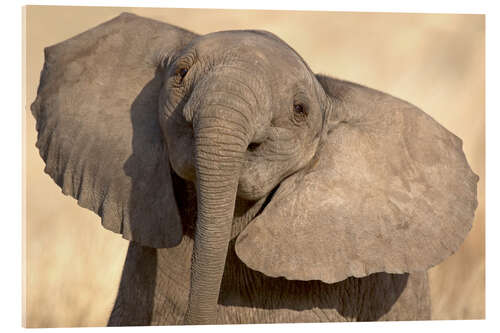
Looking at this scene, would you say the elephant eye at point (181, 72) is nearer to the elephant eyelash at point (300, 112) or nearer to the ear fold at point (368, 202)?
the elephant eyelash at point (300, 112)

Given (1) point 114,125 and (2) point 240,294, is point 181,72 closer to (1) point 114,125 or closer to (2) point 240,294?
(1) point 114,125

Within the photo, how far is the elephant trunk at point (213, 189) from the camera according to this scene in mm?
3502

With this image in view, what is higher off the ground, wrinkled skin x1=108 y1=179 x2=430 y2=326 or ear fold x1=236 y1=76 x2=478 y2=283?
ear fold x1=236 y1=76 x2=478 y2=283

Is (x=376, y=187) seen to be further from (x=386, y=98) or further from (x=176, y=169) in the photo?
(x=176, y=169)

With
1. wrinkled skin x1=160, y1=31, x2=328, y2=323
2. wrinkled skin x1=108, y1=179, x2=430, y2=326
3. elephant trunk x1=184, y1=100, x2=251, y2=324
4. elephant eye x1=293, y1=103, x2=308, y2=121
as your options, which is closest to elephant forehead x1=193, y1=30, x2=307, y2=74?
wrinkled skin x1=160, y1=31, x2=328, y2=323

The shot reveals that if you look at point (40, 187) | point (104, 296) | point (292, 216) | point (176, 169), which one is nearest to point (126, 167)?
point (176, 169)

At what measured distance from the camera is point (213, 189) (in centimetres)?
357

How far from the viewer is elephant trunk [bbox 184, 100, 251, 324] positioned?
3.50 m

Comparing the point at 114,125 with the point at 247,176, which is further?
the point at 114,125

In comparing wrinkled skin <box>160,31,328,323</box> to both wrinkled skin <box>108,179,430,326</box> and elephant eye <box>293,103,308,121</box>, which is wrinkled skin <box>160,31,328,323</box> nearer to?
elephant eye <box>293,103,308,121</box>

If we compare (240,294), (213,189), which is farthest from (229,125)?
(240,294)

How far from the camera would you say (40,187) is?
5.49 meters

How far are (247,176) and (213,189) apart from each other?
10.1 inches

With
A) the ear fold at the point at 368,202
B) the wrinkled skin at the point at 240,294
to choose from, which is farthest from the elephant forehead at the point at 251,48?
the wrinkled skin at the point at 240,294
